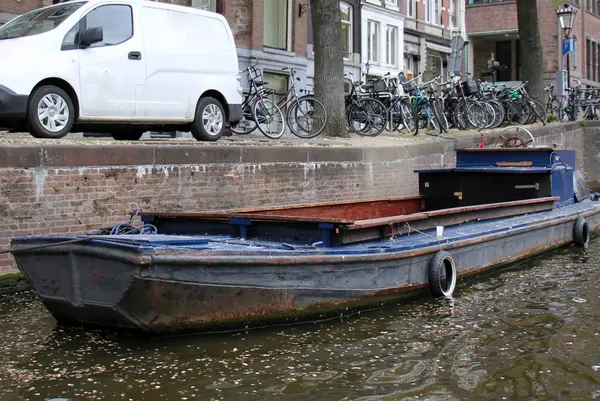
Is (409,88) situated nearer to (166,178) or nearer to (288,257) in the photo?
(166,178)

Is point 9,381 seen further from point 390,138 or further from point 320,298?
point 390,138

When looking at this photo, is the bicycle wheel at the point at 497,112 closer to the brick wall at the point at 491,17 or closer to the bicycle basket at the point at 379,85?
the bicycle basket at the point at 379,85

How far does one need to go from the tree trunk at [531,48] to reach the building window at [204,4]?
28.5ft

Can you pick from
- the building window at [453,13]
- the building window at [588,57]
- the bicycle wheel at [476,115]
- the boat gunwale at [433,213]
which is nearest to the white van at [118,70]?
the boat gunwale at [433,213]

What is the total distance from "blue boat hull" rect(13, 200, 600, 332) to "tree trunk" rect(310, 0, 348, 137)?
25.9 ft

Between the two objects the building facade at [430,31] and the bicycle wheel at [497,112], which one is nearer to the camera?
the bicycle wheel at [497,112]

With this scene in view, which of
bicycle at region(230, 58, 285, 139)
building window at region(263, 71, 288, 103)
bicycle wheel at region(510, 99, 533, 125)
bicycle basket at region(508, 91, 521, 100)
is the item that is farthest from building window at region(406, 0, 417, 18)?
bicycle at region(230, 58, 285, 139)

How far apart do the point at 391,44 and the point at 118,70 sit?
21130 mm

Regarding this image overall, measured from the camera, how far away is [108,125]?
10797 mm

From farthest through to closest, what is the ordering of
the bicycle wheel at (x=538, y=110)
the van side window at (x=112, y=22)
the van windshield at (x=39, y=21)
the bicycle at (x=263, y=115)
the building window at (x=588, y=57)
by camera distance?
the building window at (x=588, y=57), the bicycle wheel at (x=538, y=110), the bicycle at (x=263, y=115), the van side window at (x=112, y=22), the van windshield at (x=39, y=21)

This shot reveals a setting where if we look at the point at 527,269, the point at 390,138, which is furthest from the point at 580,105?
the point at 527,269

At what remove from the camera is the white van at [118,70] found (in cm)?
927

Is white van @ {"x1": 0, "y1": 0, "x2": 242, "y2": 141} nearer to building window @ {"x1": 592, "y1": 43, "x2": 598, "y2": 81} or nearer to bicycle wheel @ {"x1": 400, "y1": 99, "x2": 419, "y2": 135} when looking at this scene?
bicycle wheel @ {"x1": 400, "y1": 99, "x2": 419, "y2": 135}

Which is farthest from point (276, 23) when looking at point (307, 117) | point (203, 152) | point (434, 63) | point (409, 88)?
point (434, 63)
